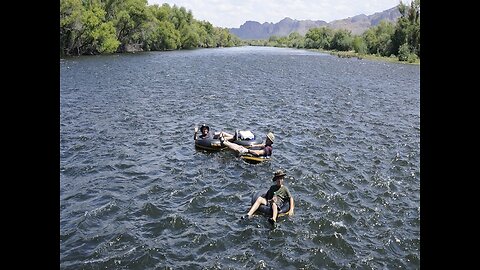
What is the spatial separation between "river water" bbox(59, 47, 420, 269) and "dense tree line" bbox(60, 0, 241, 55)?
49162mm

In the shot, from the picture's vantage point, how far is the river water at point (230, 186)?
12836mm

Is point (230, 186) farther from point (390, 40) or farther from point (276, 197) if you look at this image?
point (390, 40)

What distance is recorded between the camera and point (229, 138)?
22.5m

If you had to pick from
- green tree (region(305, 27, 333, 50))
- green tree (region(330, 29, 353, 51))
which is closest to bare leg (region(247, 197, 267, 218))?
green tree (region(330, 29, 353, 51))

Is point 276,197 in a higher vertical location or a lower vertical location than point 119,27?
lower

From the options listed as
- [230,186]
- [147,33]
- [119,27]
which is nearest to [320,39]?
[147,33]

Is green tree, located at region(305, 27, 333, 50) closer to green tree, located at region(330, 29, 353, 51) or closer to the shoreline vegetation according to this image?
green tree, located at region(330, 29, 353, 51)

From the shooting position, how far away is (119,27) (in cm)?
10388

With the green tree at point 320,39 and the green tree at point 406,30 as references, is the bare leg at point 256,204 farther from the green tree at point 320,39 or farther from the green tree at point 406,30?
the green tree at point 320,39

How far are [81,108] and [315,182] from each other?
23.2 meters

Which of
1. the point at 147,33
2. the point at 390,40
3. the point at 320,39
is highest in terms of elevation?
the point at 320,39

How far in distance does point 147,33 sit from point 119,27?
1009cm
